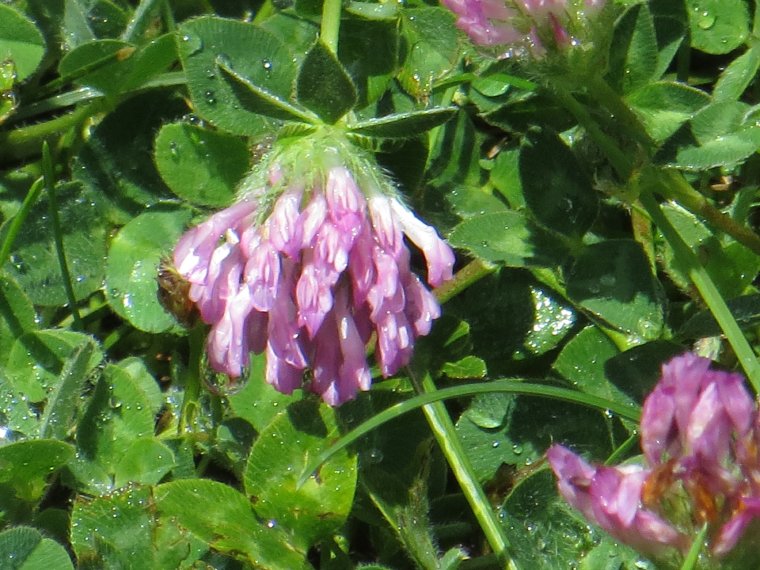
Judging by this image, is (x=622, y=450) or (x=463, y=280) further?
(x=463, y=280)

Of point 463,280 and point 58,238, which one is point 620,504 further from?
point 58,238

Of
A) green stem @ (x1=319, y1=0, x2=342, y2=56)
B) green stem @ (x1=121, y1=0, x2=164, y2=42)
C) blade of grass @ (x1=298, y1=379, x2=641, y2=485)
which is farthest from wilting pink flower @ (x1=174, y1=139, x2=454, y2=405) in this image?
green stem @ (x1=121, y1=0, x2=164, y2=42)

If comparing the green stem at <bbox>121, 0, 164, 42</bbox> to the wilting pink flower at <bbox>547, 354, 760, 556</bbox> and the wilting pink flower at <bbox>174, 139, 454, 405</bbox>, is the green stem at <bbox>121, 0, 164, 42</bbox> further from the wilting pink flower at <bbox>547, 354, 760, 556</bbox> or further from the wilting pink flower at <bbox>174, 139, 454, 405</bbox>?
the wilting pink flower at <bbox>547, 354, 760, 556</bbox>

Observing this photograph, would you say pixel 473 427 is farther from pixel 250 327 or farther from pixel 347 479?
pixel 250 327

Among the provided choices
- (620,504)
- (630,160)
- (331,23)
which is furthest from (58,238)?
(620,504)

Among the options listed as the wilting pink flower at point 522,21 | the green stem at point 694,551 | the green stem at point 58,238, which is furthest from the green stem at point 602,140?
the green stem at point 58,238

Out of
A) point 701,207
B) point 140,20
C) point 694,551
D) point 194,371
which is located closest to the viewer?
point 694,551

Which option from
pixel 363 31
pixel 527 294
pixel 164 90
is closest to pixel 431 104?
pixel 363 31
